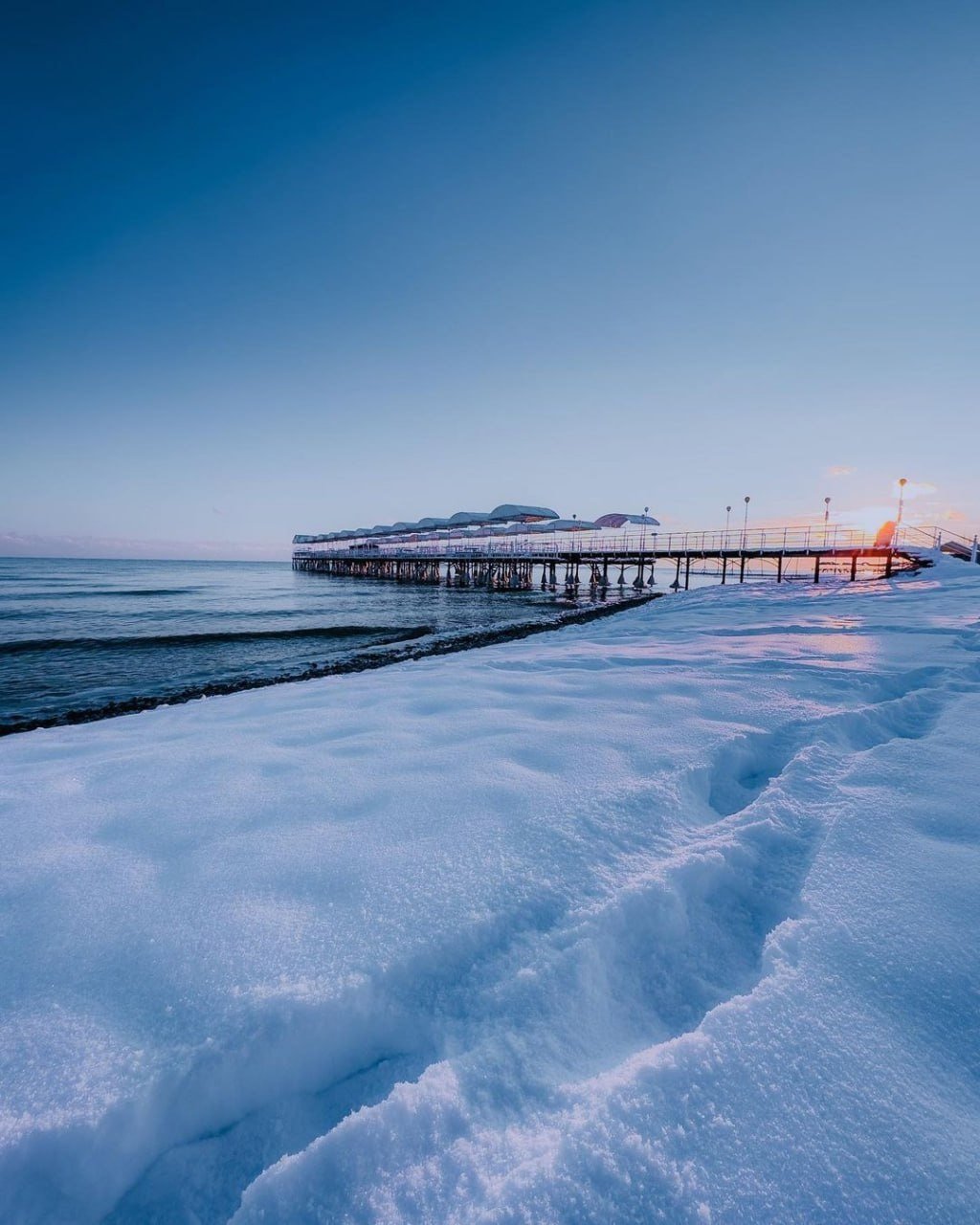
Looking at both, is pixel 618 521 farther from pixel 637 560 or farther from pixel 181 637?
pixel 181 637

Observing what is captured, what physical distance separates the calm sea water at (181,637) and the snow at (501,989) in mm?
7455

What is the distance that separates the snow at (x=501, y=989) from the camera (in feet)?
2.97

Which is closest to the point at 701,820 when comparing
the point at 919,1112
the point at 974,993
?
the point at 974,993

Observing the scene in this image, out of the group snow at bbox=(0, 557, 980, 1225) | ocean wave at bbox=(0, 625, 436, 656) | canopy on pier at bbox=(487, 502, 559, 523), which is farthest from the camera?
canopy on pier at bbox=(487, 502, 559, 523)

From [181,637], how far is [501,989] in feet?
56.1

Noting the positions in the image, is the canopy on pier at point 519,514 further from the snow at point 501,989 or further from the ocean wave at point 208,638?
the snow at point 501,989

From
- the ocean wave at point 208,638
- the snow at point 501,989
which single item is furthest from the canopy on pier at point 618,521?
the snow at point 501,989

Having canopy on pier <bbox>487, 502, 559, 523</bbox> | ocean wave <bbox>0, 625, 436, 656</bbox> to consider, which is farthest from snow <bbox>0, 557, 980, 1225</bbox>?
canopy on pier <bbox>487, 502, 559, 523</bbox>

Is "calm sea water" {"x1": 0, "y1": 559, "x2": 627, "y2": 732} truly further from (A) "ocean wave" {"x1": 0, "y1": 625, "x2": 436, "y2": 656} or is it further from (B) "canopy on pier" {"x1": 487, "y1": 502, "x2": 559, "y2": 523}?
(B) "canopy on pier" {"x1": 487, "y1": 502, "x2": 559, "y2": 523}

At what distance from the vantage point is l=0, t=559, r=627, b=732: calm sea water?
930cm

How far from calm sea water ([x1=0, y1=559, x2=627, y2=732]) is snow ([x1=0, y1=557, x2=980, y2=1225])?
294 inches

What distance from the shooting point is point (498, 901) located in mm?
1527

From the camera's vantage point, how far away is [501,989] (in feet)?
4.17

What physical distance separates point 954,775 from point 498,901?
6.82ft
